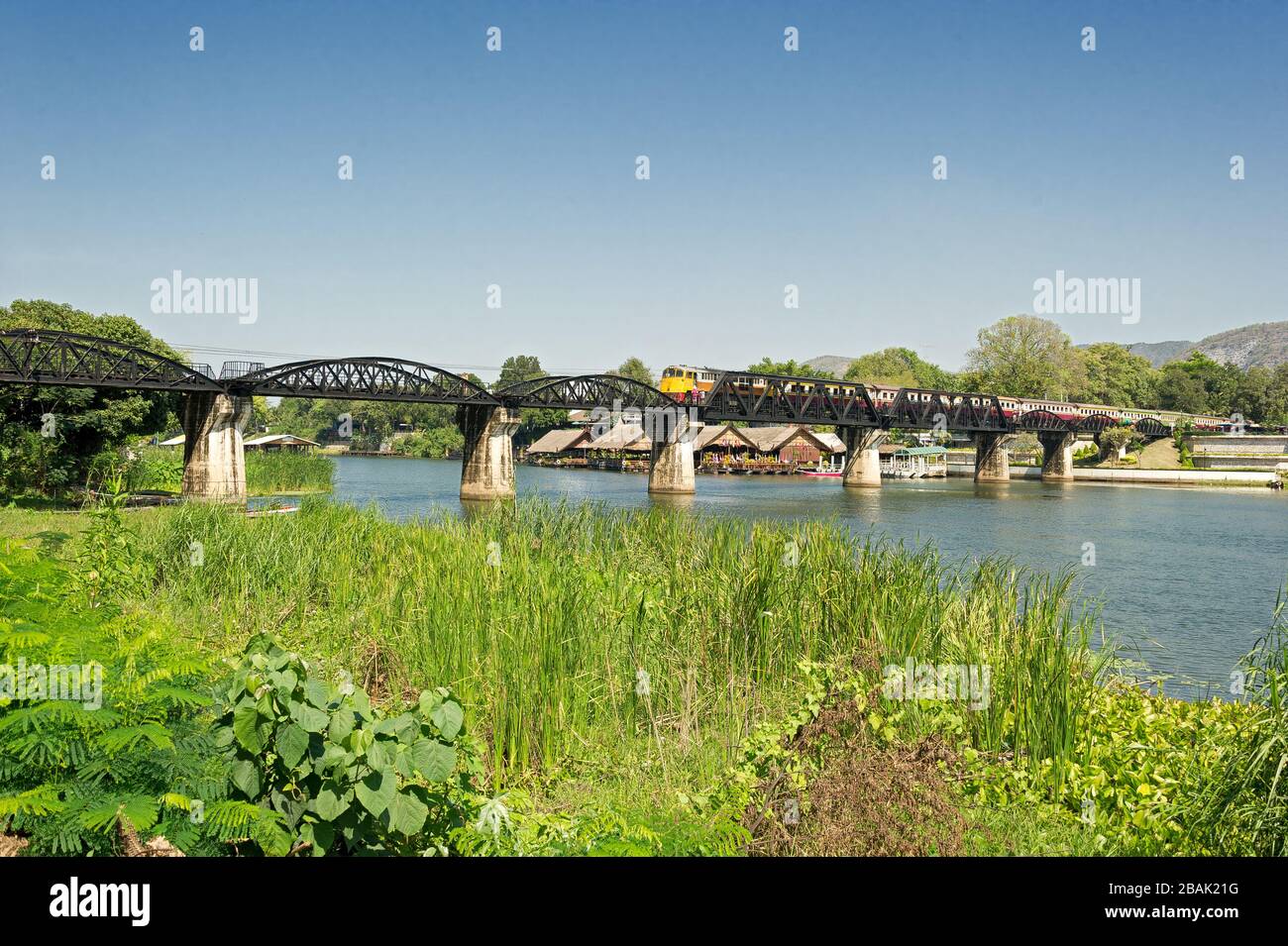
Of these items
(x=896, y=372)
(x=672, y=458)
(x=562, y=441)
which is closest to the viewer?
(x=672, y=458)

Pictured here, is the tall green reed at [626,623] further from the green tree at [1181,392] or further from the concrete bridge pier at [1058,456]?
the green tree at [1181,392]

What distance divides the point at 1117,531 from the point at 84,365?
5677 centimetres

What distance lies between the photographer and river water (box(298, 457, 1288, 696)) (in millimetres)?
20828

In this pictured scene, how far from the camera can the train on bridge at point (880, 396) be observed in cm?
8800

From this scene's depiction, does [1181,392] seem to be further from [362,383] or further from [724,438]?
[362,383]

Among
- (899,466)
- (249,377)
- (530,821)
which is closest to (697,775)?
(530,821)

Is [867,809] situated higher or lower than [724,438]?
lower

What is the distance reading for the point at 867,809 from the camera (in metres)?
6.06

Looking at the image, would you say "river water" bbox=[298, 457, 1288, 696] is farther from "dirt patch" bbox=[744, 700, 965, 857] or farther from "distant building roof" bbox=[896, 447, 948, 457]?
"distant building roof" bbox=[896, 447, 948, 457]

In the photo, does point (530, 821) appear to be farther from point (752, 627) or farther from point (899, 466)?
point (899, 466)

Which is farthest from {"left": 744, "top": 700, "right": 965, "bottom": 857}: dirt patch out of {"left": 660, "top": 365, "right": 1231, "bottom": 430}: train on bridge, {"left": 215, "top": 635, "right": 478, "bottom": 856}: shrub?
{"left": 660, "top": 365, "right": 1231, "bottom": 430}: train on bridge

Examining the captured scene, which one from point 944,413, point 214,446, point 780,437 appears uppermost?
point 944,413

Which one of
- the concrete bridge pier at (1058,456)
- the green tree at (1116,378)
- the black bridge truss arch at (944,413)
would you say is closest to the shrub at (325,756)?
the black bridge truss arch at (944,413)

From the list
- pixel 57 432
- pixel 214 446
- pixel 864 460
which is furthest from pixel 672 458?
pixel 57 432
